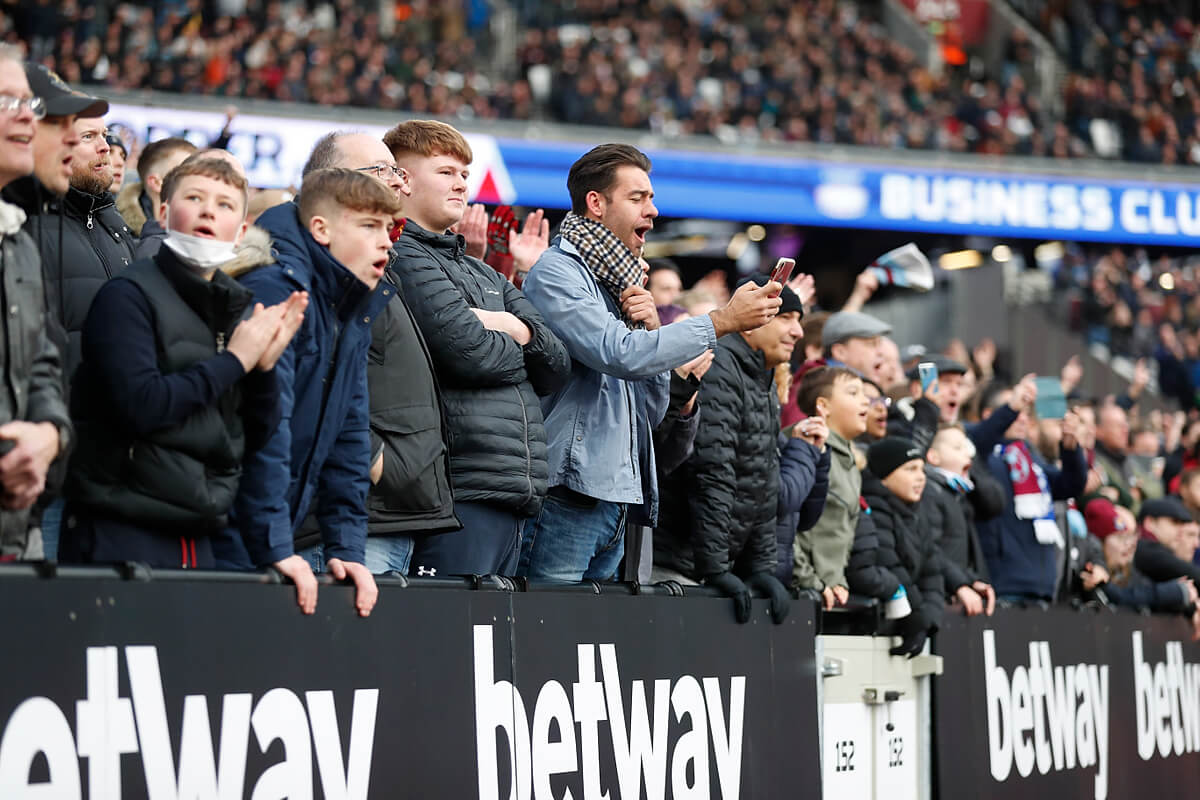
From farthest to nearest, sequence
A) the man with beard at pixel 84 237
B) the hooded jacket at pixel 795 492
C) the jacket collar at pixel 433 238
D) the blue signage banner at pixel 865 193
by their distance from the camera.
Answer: the blue signage banner at pixel 865 193 → the hooded jacket at pixel 795 492 → the jacket collar at pixel 433 238 → the man with beard at pixel 84 237

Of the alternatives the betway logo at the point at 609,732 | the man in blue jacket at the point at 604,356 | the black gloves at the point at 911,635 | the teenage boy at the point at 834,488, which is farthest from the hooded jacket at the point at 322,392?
the black gloves at the point at 911,635

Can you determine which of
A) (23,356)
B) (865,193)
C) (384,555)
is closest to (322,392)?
(384,555)

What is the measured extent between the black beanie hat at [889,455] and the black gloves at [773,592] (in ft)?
4.77

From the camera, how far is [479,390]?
464 centimetres

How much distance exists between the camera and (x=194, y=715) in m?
3.33

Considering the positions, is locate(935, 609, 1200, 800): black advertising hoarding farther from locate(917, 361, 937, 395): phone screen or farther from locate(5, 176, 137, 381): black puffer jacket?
locate(5, 176, 137, 381): black puffer jacket

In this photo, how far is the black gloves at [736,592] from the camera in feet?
17.4

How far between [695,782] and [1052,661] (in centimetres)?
320

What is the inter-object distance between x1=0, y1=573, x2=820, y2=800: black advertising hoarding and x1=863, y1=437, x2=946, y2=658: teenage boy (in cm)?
116

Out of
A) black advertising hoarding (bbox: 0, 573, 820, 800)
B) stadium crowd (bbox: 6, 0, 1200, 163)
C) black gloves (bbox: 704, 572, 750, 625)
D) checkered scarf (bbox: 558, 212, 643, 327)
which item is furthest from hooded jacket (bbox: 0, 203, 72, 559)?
stadium crowd (bbox: 6, 0, 1200, 163)

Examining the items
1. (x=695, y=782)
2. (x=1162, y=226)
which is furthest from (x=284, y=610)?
(x=1162, y=226)

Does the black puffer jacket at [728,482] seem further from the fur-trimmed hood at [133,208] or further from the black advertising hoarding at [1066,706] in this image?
the fur-trimmed hood at [133,208]

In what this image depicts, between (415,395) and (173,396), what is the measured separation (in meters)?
1.03

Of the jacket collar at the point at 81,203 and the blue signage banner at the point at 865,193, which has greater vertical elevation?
the blue signage banner at the point at 865,193
